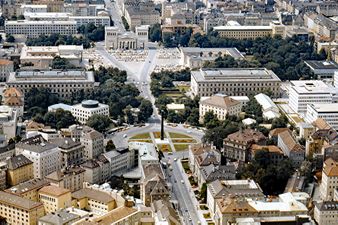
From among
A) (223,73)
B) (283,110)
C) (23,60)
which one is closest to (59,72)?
(23,60)

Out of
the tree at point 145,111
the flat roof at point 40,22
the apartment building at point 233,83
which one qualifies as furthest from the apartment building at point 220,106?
the flat roof at point 40,22

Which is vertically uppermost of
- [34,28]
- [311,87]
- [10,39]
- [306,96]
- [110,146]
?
[34,28]

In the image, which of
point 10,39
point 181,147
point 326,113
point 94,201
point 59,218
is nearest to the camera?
point 59,218

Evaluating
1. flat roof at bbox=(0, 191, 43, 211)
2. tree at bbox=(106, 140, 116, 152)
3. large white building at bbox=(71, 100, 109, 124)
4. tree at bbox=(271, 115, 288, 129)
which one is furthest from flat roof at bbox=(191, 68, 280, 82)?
flat roof at bbox=(0, 191, 43, 211)

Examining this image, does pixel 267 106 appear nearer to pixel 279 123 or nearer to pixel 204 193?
pixel 279 123

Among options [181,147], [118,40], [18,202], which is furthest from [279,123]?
[118,40]

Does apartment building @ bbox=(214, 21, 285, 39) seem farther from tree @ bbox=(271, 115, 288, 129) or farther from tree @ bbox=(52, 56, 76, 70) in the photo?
tree @ bbox=(271, 115, 288, 129)
